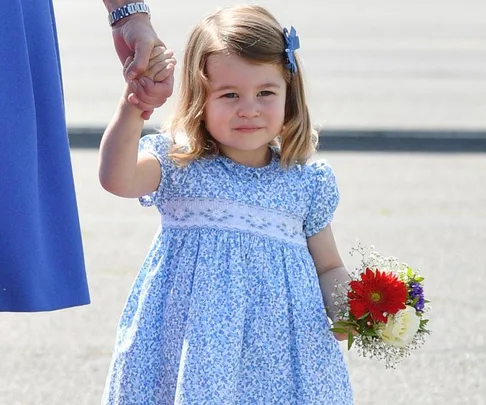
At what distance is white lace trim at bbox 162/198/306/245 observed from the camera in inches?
124

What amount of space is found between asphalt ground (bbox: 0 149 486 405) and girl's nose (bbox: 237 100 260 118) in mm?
1791

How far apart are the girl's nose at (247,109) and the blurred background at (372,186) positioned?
12.3 inches

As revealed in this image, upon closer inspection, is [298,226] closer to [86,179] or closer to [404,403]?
[404,403]

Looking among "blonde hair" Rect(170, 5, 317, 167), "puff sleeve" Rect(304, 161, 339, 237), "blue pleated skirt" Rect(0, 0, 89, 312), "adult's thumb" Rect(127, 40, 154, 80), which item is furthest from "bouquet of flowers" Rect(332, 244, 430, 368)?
"adult's thumb" Rect(127, 40, 154, 80)

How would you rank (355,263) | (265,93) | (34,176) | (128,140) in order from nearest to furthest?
(34,176) → (128,140) → (265,93) → (355,263)

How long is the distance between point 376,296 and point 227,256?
1.23 ft

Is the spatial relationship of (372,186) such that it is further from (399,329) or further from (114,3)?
(114,3)

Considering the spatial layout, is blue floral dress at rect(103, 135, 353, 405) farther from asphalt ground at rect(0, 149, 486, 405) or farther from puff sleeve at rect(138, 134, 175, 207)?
asphalt ground at rect(0, 149, 486, 405)

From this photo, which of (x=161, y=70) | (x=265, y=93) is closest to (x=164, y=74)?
(x=161, y=70)

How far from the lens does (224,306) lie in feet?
10.0

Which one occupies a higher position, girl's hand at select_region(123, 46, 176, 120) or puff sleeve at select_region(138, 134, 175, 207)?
girl's hand at select_region(123, 46, 176, 120)

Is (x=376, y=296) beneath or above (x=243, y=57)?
beneath

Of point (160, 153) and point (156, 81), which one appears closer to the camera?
point (156, 81)

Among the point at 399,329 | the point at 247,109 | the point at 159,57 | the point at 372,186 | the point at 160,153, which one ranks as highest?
the point at 159,57
